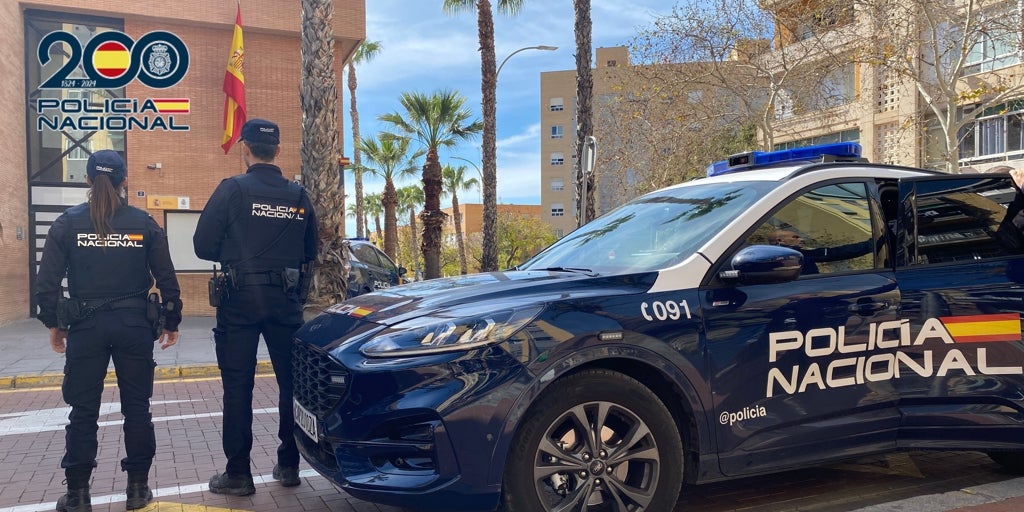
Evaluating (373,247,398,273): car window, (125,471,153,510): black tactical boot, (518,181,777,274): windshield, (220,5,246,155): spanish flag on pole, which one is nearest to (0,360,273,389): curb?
(125,471,153,510): black tactical boot

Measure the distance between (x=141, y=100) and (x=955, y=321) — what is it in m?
18.3

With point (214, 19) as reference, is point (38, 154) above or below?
below

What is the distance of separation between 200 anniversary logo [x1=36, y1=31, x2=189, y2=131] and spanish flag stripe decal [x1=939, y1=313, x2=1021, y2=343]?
59.0ft

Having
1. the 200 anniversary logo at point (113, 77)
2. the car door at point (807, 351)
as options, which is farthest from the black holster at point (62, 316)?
the 200 anniversary logo at point (113, 77)

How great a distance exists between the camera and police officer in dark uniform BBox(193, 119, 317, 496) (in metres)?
4.01

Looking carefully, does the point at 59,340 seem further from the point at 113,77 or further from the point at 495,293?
the point at 113,77

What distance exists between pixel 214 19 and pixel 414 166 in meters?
16.3

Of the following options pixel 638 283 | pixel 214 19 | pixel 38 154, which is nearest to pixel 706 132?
pixel 214 19

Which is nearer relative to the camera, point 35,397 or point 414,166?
point 35,397

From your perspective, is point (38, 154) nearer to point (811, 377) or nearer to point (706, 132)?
point (706, 132)

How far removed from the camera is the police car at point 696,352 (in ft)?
9.57

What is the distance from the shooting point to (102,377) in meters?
3.81

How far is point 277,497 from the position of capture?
4062 millimetres

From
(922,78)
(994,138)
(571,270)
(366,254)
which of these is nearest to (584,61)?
(366,254)
